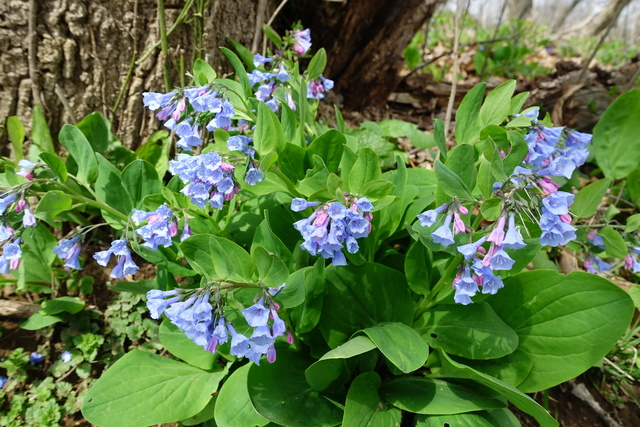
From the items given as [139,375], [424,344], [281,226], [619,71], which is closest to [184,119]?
[281,226]

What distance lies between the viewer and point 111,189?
1.67 meters

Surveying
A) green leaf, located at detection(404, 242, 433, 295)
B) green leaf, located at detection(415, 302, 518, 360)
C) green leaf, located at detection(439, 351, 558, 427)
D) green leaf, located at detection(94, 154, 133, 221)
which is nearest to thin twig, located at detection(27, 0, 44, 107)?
green leaf, located at detection(94, 154, 133, 221)

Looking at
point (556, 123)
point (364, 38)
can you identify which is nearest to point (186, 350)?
point (364, 38)

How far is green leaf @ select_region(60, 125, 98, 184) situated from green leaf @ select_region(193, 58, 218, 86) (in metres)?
0.47

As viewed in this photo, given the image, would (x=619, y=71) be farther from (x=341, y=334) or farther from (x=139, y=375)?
(x=139, y=375)

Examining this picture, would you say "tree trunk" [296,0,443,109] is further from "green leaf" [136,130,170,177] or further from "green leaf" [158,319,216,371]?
"green leaf" [158,319,216,371]

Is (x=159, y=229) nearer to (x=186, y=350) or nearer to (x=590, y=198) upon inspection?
(x=186, y=350)

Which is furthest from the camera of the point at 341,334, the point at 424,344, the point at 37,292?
the point at 37,292

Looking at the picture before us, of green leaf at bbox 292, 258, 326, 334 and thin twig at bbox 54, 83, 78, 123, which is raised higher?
thin twig at bbox 54, 83, 78, 123

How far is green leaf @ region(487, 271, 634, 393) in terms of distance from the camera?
135 centimetres

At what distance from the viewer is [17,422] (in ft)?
5.23

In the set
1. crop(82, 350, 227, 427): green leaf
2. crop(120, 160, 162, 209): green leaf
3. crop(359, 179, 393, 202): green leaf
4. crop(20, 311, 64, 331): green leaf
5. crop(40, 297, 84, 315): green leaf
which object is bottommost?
crop(20, 311, 64, 331): green leaf

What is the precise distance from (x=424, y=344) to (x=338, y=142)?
70 centimetres

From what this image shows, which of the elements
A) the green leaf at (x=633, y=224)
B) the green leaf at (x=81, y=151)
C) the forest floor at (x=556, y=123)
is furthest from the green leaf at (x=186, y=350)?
the green leaf at (x=633, y=224)
